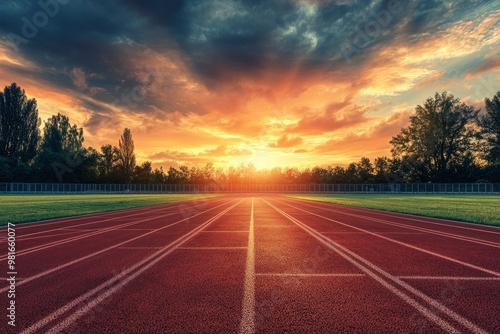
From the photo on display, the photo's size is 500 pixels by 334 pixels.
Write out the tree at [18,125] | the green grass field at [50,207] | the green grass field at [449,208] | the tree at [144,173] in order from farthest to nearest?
the tree at [144,173] → the tree at [18,125] → the green grass field at [50,207] → the green grass field at [449,208]

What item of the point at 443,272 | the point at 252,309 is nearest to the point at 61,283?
the point at 252,309

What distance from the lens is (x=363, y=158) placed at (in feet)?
347

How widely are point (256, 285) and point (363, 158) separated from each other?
108 metres

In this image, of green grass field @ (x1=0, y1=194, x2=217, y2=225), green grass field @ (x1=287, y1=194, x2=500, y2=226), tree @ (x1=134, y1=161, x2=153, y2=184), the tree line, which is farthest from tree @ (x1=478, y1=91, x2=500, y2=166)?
tree @ (x1=134, y1=161, x2=153, y2=184)

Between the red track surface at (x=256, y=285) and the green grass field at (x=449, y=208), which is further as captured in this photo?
the green grass field at (x=449, y=208)

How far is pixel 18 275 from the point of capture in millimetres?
5840

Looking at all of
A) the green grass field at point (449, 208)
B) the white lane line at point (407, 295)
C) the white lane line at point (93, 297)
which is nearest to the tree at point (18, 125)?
the green grass field at point (449, 208)

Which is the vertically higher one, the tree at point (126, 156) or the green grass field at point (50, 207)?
the tree at point (126, 156)

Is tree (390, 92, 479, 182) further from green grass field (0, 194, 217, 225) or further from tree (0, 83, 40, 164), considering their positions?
tree (0, 83, 40, 164)

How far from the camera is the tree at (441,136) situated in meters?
75.0

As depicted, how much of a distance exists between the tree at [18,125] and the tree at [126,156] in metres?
22.6

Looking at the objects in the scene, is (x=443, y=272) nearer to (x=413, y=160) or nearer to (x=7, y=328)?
(x=7, y=328)

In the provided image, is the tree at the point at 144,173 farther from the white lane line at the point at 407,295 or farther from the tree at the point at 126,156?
the white lane line at the point at 407,295

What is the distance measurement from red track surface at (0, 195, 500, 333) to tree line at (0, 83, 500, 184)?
3096 inches
